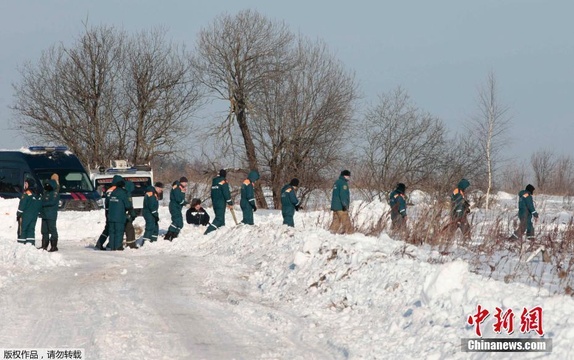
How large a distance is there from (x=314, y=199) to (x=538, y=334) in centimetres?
3652

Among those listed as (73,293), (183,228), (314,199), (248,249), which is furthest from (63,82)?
(73,293)

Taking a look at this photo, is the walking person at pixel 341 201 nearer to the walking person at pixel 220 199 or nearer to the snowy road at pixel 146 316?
the walking person at pixel 220 199

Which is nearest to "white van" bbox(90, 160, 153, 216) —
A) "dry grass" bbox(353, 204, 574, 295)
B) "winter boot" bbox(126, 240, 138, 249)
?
"winter boot" bbox(126, 240, 138, 249)

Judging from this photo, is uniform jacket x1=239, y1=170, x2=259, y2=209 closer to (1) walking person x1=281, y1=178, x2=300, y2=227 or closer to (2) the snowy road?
(1) walking person x1=281, y1=178, x2=300, y2=227

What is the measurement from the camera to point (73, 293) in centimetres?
1223

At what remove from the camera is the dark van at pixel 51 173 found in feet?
93.1

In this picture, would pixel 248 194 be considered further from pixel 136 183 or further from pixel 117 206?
pixel 136 183

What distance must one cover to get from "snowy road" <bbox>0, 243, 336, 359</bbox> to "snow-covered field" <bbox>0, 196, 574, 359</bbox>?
0.06 feet

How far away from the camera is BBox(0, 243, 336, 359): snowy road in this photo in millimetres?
8438

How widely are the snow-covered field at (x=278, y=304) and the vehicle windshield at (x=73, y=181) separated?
484 inches

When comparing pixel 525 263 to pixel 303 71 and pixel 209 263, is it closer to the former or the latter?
pixel 209 263

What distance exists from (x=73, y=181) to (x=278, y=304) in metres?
19.0

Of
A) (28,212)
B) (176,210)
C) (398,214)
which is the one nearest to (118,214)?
(28,212)

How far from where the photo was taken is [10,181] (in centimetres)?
2936
